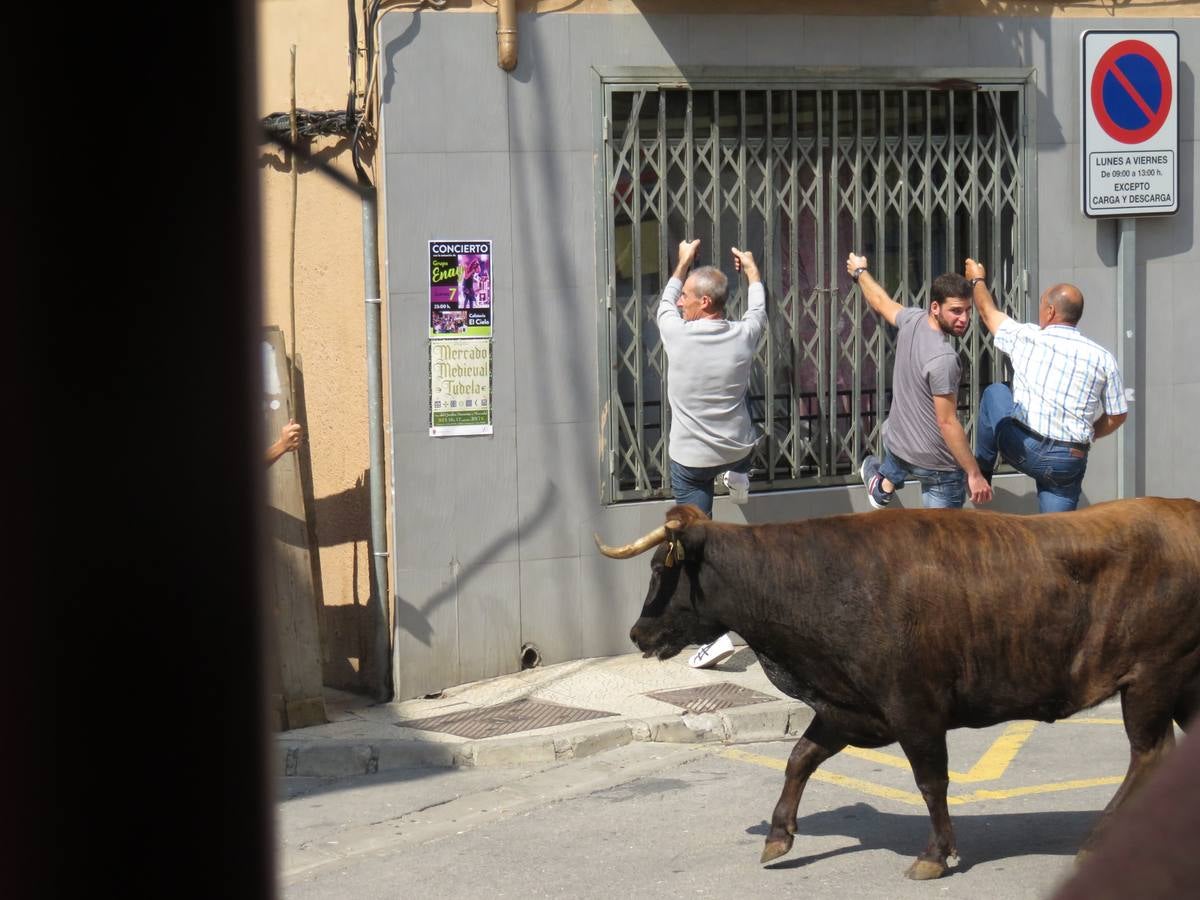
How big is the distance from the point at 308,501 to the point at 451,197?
184cm

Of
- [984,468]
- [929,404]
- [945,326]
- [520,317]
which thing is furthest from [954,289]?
[520,317]

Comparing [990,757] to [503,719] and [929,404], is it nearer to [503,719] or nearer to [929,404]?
[929,404]

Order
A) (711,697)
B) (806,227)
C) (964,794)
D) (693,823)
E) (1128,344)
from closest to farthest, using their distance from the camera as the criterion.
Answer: (693,823) < (964,794) < (711,697) < (806,227) < (1128,344)

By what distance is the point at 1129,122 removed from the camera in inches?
388

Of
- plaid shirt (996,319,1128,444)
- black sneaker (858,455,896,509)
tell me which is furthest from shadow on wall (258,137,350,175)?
plaid shirt (996,319,1128,444)

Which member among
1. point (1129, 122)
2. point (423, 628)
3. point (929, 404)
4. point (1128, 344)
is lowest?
point (423, 628)

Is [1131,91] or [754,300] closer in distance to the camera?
[754,300]

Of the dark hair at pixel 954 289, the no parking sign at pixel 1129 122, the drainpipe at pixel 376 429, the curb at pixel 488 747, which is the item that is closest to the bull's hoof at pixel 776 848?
the curb at pixel 488 747

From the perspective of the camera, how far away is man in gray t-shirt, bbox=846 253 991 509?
8320 mm

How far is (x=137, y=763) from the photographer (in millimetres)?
1842

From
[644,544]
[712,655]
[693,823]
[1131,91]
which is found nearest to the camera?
[644,544]

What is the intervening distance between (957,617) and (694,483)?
11.1 ft

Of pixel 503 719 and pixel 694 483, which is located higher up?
pixel 694 483

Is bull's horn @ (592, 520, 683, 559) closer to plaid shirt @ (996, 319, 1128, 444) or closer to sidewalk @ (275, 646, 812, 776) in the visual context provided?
sidewalk @ (275, 646, 812, 776)
